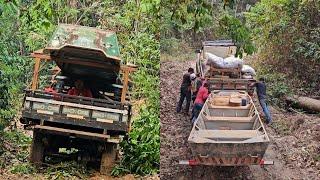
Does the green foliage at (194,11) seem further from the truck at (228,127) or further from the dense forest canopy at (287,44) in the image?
the dense forest canopy at (287,44)

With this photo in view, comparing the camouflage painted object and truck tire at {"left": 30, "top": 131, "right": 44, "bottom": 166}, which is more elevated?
the camouflage painted object

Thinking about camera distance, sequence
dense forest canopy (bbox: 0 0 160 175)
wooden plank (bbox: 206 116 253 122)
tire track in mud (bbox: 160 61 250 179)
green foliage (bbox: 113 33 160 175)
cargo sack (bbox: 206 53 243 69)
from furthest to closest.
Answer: cargo sack (bbox: 206 53 243 69) → wooden plank (bbox: 206 116 253 122) → dense forest canopy (bbox: 0 0 160 175) → green foliage (bbox: 113 33 160 175) → tire track in mud (bbox: 160 61 250 179)

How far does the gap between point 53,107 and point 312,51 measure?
8832mm

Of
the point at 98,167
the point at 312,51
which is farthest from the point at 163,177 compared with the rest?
the point at 312,51

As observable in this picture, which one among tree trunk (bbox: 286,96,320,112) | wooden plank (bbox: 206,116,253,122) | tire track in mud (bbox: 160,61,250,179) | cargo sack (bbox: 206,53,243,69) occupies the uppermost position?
cargo sack (bbox: 206,53,243,69)

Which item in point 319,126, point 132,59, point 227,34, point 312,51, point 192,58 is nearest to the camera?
point 227,34

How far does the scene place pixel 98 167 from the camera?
8.41m

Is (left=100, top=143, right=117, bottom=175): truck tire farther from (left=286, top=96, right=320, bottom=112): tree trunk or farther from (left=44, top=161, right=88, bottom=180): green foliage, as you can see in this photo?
(left=286, top=96, right=320, bottom=112): tree trunk

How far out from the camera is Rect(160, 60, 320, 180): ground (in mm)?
8148

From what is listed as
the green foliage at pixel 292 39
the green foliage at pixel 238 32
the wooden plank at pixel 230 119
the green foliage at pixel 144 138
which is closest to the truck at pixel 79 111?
the green foliage at pixel 144 138

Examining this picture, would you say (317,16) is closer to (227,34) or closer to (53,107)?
(53,107)

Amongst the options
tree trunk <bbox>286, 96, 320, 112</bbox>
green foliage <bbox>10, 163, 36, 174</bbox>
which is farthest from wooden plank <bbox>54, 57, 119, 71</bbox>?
tree trunk <bbox>286, 96, 320, 112</bbox>

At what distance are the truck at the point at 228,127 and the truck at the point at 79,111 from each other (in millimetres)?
1308

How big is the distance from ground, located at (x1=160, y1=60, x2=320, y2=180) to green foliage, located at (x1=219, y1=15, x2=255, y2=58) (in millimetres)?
4979
